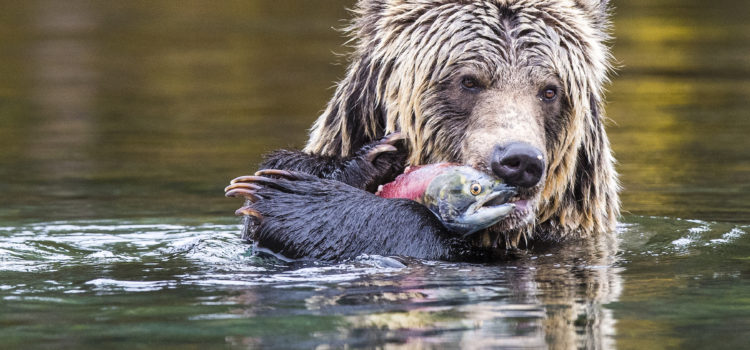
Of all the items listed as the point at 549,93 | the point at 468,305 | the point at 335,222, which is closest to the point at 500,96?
the point at 549,93

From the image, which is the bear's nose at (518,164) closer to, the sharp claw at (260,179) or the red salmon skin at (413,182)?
the red salmon skin at (413,182)

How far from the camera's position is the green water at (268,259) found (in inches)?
205

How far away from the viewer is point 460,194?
20.9 ft

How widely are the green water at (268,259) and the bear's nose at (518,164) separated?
0.47 meters

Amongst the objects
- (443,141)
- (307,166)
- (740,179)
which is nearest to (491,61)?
(443,141)

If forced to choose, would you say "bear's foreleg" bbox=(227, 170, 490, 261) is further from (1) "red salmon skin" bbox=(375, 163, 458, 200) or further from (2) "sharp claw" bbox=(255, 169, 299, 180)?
(1) "red salmon skin" bbox=(375, 163, 458, 200)

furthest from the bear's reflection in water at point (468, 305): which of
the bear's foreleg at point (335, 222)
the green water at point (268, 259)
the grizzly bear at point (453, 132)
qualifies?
the grizzly bear at point (453, 132)

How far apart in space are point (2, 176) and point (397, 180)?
5368 millimetres

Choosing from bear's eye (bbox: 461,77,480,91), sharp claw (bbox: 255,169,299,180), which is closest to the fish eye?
bear's eye (bbox: 461,77,480,91)

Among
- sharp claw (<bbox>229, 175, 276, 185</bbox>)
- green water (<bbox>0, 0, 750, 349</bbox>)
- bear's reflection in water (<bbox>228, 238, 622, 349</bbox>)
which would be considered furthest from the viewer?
sharp claw (<bbox>229, 175, 276, 185</bbox>)

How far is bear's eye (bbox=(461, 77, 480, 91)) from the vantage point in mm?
6703

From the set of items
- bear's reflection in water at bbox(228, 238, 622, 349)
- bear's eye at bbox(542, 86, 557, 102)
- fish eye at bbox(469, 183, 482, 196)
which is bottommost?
bear's reflection in water at bbox(228, 238, 622, 349)

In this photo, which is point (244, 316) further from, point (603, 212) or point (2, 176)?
point (2, 176)

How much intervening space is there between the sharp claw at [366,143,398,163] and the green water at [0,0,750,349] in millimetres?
662
